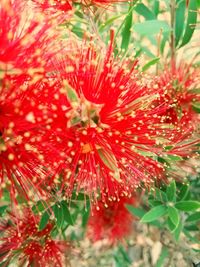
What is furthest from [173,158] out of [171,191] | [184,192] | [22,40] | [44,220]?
[22,40]

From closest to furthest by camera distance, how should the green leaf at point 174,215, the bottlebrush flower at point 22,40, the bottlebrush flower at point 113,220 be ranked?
1. the bottlebrush flower at point 22,40
2. the green leaf at point 174,215
3. the bottlebrush flower at point 113,220

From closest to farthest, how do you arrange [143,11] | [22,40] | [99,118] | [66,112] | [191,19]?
[22,40], [66,112], [99,118], [191,19], [143,11]

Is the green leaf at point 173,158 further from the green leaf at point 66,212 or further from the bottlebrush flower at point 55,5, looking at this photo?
the bottlebrush flower at point 55,5

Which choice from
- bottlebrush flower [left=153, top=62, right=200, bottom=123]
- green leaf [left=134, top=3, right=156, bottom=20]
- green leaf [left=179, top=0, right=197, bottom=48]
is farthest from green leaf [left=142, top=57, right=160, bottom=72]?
green leaf [left=134, top=3, right=156, bottom=20]

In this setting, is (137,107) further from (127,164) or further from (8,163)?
(8,163)

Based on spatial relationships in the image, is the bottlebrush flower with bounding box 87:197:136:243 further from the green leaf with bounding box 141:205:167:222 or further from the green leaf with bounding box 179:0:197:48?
the green leaf with bounding box 179:0:197:48

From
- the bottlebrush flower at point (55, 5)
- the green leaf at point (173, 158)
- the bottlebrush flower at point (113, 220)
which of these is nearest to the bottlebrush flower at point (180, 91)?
the green leaf at point (173, 158)

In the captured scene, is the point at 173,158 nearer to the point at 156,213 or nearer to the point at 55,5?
the point at 156,213
